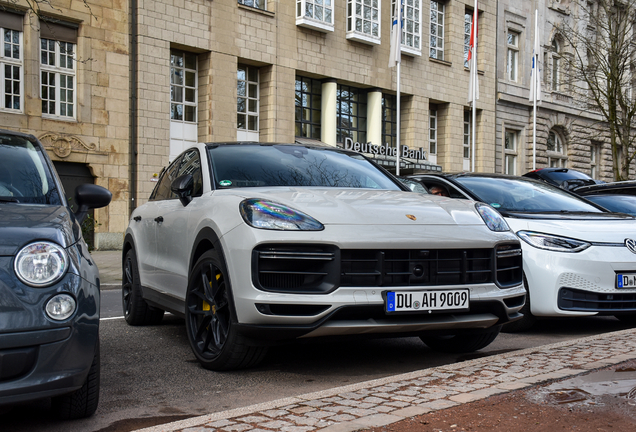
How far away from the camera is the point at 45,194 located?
13.7 ft

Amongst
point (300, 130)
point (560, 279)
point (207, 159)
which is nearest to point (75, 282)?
point (207, 159)

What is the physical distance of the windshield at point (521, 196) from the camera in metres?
7.14

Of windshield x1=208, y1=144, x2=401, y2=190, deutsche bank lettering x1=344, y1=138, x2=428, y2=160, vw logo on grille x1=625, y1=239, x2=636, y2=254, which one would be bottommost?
vw logo on grille x1=625, y1=239, x2=636, y2=254

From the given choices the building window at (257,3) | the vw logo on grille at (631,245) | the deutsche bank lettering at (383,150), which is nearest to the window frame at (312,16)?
the building window at (257,3)

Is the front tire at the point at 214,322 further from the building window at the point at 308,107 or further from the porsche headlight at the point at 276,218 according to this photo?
the building window at the point at 308,107

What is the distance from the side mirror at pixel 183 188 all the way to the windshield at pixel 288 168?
209 millimetres

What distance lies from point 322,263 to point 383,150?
81.9 feet

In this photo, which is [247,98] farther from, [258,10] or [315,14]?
[315,14]

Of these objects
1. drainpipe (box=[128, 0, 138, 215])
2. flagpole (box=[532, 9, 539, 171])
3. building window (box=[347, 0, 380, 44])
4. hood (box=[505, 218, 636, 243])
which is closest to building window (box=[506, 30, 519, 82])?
flagpole (box=[532, 9, 539, 171])

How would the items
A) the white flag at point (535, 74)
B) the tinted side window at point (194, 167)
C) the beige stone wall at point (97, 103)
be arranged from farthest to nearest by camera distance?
the white flag at point (535, 74) → the beige stone wall at point (97, 103) → the tinted side window at point (194, 167)

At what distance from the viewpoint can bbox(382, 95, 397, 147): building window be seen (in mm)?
29828

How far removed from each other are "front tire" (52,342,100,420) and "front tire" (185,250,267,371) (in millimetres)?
957

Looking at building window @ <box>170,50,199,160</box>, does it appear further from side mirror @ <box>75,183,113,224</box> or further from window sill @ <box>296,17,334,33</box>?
side mirror @ <box>75,183,113,224</box>

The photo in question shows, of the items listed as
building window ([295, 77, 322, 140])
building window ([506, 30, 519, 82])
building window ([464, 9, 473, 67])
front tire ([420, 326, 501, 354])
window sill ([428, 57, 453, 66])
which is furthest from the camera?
building window ([506, 30, 519, 82])
